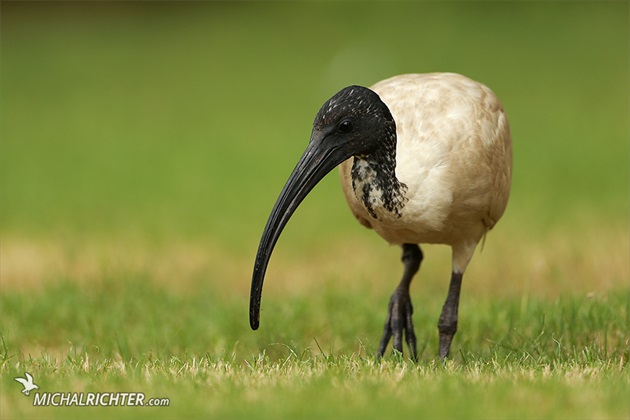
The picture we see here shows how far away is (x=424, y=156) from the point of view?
19.3ft

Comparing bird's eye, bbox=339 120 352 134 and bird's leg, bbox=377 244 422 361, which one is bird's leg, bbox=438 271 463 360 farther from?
bird's eye, bbox=339 120 352 134

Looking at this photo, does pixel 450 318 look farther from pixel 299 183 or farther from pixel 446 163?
pixel 299 183

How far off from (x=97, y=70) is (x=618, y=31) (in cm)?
1084

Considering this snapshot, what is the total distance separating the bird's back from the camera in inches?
230

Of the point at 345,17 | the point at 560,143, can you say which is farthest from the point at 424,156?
the point at 345,17

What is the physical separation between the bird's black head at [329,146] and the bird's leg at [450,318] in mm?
1139

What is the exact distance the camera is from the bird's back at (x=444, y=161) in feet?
19.2

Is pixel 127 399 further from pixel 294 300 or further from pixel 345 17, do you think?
pixel 345 17

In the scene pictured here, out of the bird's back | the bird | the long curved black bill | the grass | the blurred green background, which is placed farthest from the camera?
the blurred green background

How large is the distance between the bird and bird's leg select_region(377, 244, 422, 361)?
250 centimetres

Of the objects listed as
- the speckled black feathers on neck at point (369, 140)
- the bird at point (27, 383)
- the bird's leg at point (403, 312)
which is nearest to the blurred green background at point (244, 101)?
the bird's leg at point (403, 312)

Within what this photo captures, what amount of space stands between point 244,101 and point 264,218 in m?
7.56

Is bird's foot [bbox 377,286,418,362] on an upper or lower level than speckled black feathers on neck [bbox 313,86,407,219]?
lower

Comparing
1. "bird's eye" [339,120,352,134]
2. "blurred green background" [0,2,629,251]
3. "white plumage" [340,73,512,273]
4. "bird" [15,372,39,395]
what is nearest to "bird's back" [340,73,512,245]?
"white plumage" [340,73,512,273]
